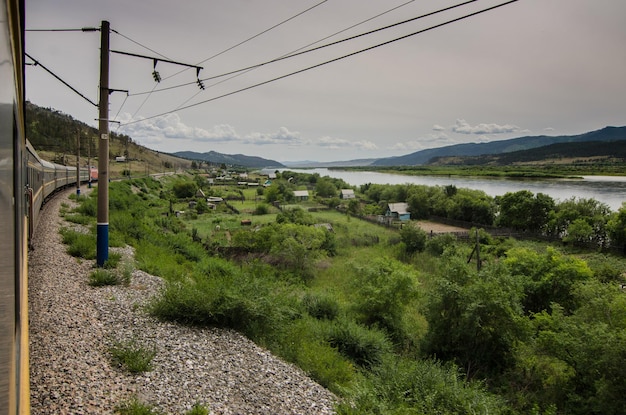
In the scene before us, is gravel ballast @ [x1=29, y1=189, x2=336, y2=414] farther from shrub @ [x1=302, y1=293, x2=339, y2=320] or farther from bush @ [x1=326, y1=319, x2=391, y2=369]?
shrub @ [x1=302, y1=293, x2=339, y2=320]

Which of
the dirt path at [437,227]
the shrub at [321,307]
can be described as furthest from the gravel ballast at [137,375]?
the dirt path at [437,227]

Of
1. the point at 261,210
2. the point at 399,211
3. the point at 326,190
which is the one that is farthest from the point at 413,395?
the point at 326,190

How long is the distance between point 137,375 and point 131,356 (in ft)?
1.45

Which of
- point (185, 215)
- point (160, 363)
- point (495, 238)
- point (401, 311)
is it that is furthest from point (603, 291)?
point (185, 215)

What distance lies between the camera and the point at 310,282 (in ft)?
98.3

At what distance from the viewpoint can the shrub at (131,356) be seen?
6492mm

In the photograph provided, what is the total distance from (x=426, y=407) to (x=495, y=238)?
45.9 meters

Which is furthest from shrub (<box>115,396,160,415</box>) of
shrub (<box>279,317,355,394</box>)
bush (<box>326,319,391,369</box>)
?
bush (<box>326,319,391,369</box>)

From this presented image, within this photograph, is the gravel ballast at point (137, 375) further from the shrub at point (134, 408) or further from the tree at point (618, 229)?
the tree at point (618, 229)

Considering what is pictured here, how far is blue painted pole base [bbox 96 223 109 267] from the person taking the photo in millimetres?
11227

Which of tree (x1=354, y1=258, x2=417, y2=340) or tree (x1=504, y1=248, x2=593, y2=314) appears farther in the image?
tree (x1=504, y1=248, x2=593, y2=314)

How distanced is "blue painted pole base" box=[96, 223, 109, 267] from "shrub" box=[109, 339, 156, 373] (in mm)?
5245

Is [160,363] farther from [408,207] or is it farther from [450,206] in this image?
[408,207]

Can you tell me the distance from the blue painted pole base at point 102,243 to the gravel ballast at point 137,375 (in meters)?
1.18
